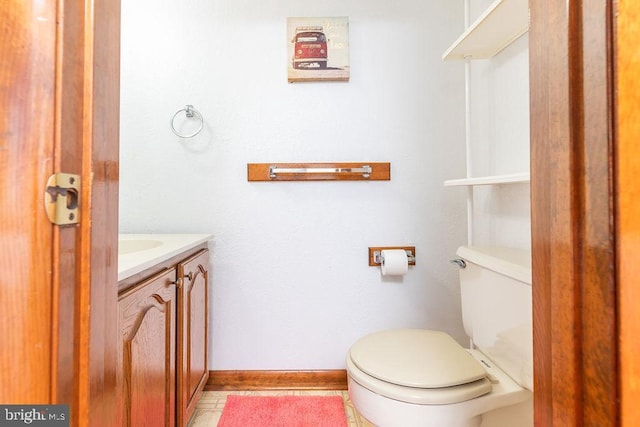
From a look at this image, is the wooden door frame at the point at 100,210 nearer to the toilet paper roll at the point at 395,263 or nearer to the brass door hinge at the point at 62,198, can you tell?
the brass door hinge at the point at 62,198

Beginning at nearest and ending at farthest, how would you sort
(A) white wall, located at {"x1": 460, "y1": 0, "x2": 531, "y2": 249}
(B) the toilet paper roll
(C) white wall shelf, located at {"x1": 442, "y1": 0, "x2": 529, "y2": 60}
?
(C) white wall shelf, located at {"x1": 442, "y1": 0, "x2": 529, "y2": 60} < (A) white wall, located at {"x1": 460, "y1": 0, "x2": 531, "y2": 249} < (B) the toilet paper roll

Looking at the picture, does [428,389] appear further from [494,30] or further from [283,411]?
[494,30]

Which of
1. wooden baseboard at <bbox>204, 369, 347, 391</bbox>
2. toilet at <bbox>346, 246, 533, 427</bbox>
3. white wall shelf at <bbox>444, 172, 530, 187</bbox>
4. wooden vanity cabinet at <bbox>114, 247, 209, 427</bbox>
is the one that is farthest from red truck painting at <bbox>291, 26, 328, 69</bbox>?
wooden baseboard at <bbox>204, 369, 347, 391</bbox>

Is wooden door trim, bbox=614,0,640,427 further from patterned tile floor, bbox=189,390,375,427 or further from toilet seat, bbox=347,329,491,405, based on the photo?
patterned tile floor, bbox=189,390,375,427

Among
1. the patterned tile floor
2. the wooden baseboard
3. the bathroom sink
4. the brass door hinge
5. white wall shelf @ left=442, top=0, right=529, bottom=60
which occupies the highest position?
white wall shelf @ left=442, top=0, right=529, bottom=60

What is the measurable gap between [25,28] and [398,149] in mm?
1401

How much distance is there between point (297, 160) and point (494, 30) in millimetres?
953

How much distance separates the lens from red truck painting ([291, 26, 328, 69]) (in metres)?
1.48

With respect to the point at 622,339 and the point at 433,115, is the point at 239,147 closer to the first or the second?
the point at 433,115

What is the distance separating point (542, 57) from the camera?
1.29 ft

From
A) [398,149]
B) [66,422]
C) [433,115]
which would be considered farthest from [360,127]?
[66,422]

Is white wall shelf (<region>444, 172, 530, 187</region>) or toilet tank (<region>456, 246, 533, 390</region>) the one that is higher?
white wall shelf (<region>444, 172, 530, 187</region>)

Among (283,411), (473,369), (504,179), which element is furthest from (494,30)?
(283,411)

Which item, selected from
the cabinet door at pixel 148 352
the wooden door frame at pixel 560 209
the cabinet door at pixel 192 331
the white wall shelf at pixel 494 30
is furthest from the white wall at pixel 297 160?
the wooden door frame at pixel 560 209
